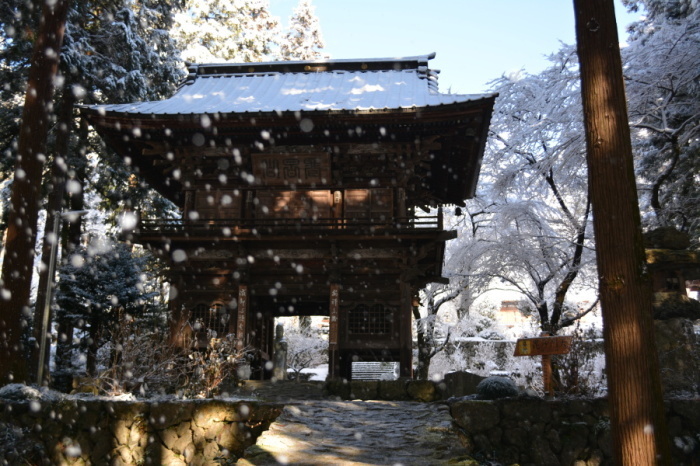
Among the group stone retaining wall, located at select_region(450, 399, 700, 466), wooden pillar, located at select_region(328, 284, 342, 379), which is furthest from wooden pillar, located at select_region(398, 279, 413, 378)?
stone retaining wall, located at select_region(450, 399, 700, 466)

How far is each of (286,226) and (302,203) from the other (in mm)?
1194

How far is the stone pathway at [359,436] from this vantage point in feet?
25.0

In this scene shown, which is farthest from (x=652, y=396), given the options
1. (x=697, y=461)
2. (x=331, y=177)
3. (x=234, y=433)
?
(x=331, y=177)

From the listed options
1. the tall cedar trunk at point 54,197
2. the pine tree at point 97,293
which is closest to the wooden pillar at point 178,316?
the pine tree at point 97,293

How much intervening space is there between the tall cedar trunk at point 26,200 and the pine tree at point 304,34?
26.6 metres

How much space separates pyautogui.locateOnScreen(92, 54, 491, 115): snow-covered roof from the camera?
16000 mm

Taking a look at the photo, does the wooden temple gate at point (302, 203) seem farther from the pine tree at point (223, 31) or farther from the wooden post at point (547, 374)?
the pine tree at point (223, 31)

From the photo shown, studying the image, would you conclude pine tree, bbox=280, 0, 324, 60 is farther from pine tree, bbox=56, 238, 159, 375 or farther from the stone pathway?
the stone pathway

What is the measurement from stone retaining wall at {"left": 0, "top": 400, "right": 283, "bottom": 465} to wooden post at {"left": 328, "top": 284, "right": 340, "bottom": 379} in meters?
5.38

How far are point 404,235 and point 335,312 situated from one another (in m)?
2.84

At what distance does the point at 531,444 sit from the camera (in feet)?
31.3

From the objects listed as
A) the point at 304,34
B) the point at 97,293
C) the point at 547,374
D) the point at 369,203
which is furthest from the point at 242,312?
the point at 304,34

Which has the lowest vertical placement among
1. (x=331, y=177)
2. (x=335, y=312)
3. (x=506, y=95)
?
(x=335, y=312)

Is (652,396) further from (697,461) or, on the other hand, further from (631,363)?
(697,461)
